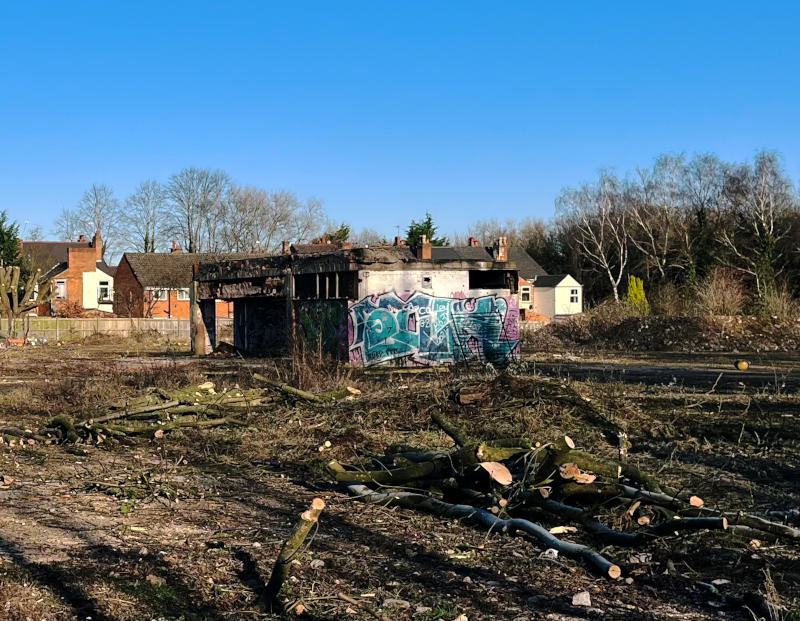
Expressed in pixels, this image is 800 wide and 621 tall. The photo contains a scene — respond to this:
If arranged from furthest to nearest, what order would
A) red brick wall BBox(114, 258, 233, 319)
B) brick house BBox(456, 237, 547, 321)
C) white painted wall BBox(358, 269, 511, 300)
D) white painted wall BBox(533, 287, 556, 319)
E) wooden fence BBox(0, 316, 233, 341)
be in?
1. brick house BBox(456, 237, 547, 321)
2. white painted wall BBox(533, 287, 556, 319)
3. red brick wall BBox(114, 258, 233, 319)
4. wooden fence BBox(0, 316, 233, 341)
5. white painted wall BBox(358, 269, 511, 300)

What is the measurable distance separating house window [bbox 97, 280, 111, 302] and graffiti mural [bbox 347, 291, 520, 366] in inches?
2129

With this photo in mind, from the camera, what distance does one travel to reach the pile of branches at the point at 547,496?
6117 mm

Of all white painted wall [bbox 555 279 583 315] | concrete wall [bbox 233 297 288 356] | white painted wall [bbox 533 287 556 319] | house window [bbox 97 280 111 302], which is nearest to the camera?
concrete wall [bbox 233 297 288 356]

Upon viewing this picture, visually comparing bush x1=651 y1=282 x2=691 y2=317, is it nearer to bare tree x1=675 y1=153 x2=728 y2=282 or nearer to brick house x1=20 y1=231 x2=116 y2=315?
bare tree x1=675 y1=153 x2=728 y2=282

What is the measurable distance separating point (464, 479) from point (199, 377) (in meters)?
11.0

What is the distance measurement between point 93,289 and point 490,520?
2783 inches

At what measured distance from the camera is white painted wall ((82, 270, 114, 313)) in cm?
7162

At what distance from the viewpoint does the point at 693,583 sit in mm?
5387

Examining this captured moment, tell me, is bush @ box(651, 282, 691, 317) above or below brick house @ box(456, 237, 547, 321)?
below

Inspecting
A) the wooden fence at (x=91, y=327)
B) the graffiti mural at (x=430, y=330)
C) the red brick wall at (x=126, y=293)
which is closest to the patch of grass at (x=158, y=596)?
the graffiti mural at (x=430, y=330)

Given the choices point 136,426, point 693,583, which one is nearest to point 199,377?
point 136,426

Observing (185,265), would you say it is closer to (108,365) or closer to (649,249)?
(649,249)

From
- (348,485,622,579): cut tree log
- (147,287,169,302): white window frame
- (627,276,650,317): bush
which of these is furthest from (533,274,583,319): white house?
(348,485,622,579): cut tree log

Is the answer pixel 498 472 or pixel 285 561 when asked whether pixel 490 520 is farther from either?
pixel 285 561
